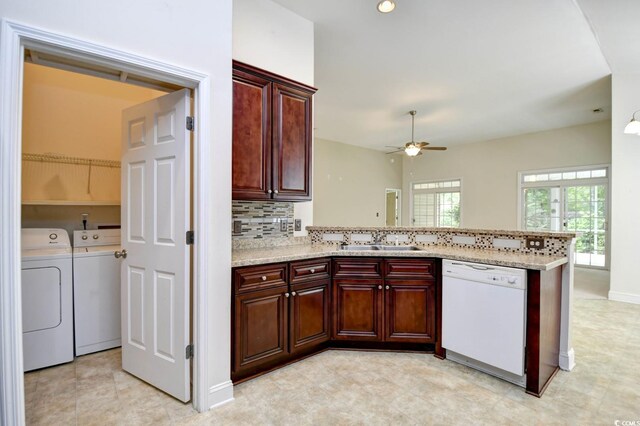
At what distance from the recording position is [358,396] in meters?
2.15

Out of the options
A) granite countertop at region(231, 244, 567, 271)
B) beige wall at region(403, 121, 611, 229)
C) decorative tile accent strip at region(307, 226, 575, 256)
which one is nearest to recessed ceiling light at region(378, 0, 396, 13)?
decorative tile accent strip at region(307, 226, 575, 256)

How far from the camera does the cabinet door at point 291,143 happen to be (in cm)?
268

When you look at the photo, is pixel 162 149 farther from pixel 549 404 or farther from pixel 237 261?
pixel 549 404

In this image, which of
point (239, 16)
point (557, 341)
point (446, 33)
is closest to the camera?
point (557, 341)

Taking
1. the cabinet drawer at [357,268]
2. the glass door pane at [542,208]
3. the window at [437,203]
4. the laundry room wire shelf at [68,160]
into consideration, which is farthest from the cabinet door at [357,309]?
the window at [437,203]

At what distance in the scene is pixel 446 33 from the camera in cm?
334

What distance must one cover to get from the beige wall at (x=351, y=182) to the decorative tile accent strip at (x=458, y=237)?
14.5 ft

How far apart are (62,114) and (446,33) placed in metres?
3.93

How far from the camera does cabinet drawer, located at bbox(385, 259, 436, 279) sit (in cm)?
271

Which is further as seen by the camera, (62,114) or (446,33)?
(446,33)

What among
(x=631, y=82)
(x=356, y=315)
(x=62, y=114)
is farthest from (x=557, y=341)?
(x=62, y=114)

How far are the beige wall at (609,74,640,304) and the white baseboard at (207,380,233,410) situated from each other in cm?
519

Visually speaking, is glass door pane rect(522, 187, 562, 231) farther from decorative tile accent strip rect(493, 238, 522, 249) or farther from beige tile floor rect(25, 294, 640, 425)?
decorative tile accent strip rect(493, 238, 522, 249)

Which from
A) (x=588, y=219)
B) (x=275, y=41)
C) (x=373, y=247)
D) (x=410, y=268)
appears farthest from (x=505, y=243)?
(x=588, y=219)
